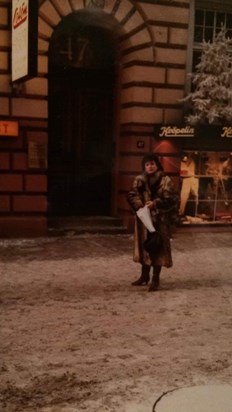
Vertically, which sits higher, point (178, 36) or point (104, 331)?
point (178, 36)

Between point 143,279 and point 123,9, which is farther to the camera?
point 123,9

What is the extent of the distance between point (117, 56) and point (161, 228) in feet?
21.7

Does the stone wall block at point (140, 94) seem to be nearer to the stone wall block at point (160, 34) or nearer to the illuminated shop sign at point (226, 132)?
the stone wall block at point (160, 34)

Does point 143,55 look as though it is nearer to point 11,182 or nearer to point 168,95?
point 168,95

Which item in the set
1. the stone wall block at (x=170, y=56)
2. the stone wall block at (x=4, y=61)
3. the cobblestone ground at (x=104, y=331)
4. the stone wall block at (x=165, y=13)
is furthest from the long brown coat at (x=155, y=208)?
the stone wall block at (x=165, y=13)

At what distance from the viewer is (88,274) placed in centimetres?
748

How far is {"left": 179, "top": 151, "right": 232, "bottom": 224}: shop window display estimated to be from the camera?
11.7 m

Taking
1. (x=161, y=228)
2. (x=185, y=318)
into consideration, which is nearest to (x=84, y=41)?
(x=161, y=228)

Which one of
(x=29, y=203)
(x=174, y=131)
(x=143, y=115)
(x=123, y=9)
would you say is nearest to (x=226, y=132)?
(x=174, y=131)

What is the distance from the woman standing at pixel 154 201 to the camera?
6.38 meters

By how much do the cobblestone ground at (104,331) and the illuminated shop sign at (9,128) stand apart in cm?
266

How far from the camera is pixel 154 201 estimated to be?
6344mm

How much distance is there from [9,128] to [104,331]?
239 inches

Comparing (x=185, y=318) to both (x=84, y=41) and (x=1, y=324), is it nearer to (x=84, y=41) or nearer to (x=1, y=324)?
(x=1, y=324)
